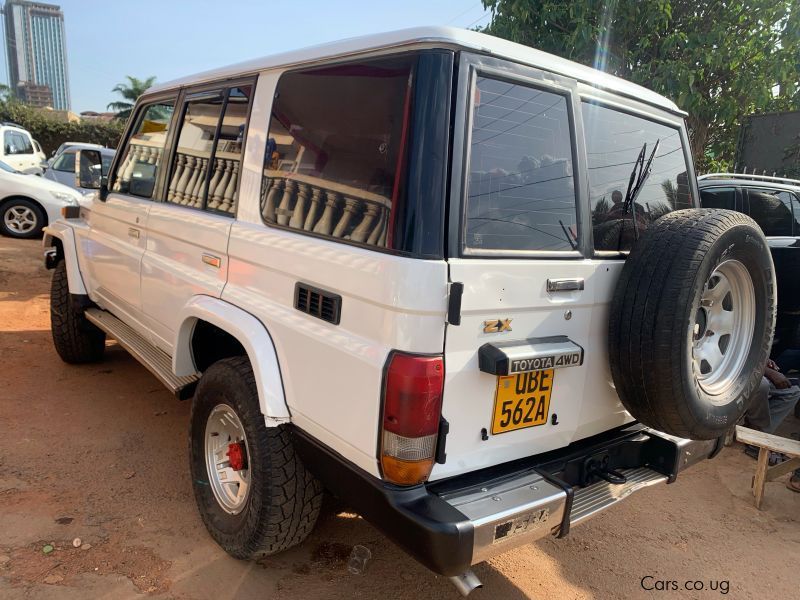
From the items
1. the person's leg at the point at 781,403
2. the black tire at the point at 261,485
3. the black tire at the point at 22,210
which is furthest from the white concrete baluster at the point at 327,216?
the black tire at the point at 22,210

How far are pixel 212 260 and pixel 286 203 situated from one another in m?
0.56

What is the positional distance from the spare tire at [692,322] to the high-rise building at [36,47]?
203ft

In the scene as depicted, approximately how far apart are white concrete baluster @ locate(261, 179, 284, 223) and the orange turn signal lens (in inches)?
42.5

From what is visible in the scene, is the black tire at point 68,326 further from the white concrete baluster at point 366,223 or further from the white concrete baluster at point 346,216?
the white concrete baluster at point 366,223

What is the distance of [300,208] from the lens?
2.24 metres

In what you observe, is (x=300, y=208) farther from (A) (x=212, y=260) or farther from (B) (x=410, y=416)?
(B) (x=410, y=416)

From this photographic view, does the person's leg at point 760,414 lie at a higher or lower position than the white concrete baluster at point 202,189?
lower

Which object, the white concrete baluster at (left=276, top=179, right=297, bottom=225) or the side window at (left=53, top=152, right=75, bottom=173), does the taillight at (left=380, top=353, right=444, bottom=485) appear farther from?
the side window at (left=53, top=152, right=75, bottom=173)

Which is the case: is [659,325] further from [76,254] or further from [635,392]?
[76,254]

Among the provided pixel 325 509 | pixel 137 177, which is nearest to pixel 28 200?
pixel 137 177

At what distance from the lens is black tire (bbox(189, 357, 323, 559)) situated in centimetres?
227

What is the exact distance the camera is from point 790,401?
4.10m

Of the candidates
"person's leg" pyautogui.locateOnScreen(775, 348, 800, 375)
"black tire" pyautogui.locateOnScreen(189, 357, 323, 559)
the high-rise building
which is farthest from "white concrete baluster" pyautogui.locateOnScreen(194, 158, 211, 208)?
the high-rise building

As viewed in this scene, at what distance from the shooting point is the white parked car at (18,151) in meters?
11.7
